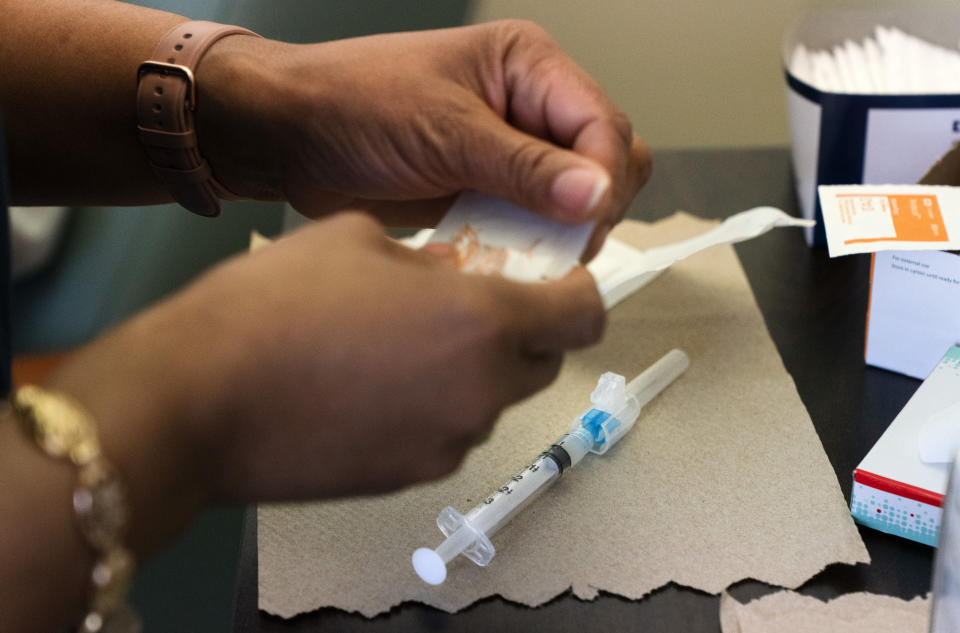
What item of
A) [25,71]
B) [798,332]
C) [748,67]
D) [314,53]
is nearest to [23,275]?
[25,71]

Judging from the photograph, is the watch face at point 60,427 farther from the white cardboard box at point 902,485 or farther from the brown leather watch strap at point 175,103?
the white cardboard box at point 902,485

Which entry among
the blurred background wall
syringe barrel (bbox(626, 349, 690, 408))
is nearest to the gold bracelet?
syringe barrel (bbox(626, 349, 690, 408))

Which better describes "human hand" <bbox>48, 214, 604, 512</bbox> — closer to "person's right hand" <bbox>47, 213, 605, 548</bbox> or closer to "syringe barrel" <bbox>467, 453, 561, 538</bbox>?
"person's right hand" <bbox>47, 213, 605, 548</bbox>

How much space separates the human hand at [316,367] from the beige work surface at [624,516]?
0.19 meters

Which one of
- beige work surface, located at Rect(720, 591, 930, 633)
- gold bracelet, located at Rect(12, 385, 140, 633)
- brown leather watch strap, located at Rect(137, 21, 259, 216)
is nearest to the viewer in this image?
gold bracelet, located at Rect(12, 385, 140, 633)

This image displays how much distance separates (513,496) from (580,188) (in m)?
0.23

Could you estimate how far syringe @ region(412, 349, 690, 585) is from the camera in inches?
24.7

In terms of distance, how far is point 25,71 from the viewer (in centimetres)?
74

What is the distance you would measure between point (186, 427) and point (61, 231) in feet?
3.41

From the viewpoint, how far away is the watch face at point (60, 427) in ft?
1.38

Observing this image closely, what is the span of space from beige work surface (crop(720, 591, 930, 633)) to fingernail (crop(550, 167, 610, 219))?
0.27 meters

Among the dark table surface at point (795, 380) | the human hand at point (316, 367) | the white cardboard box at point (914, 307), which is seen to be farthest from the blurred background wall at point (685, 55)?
the human hand at point (316, 367)

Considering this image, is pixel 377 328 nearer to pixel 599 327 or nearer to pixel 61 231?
pixel 599 327

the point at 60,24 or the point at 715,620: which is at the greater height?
the point at 60,24
